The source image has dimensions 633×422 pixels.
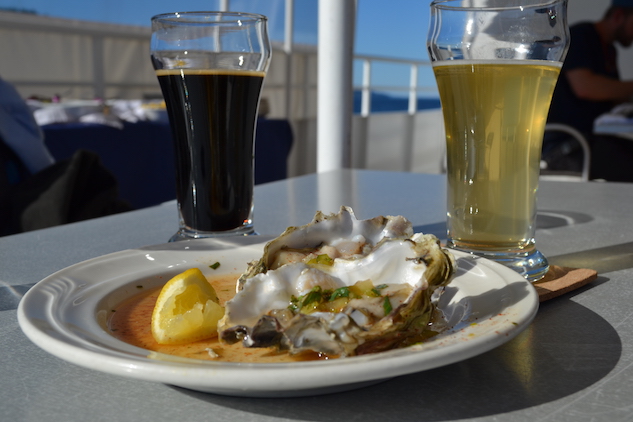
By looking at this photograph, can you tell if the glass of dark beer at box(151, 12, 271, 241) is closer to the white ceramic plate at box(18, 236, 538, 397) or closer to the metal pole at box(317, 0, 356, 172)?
the white ceramic plate at box(18, 236, 538, 397)

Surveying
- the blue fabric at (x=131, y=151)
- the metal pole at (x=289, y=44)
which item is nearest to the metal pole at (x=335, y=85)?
the blue fabric at (x=131, y=151)

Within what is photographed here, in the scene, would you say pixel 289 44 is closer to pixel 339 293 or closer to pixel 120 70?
pixel 120 70

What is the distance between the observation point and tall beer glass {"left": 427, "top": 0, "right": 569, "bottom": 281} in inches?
24.2

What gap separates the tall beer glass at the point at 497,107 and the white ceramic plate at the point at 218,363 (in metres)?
0.12

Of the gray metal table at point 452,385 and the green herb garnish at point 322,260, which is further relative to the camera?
the green herb garnish at point 322,260

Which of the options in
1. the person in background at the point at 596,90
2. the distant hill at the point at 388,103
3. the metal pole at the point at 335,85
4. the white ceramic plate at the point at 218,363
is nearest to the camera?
the white ceramic plate at the point at 218,363

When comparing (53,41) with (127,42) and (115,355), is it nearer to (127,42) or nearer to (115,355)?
(127,42)

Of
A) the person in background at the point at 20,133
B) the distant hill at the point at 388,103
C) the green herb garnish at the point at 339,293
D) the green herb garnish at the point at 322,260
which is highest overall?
the green herb garnish at the point at 322,260

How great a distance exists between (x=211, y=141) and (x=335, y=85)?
3.51ft

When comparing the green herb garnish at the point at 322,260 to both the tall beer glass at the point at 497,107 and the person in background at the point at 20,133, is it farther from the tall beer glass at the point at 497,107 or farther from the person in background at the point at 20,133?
the person in background at the point at 20,133

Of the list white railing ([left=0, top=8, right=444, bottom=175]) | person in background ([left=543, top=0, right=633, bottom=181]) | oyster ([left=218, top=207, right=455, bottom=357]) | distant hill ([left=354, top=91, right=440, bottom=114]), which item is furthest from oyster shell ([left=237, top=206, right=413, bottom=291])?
distant hill ([left=354, top=91, right=440, bottom=114])

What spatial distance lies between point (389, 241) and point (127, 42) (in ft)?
19.6

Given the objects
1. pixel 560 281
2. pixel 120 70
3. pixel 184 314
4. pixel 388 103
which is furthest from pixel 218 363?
pixel 388 103

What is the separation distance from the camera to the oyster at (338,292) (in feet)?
1.21
